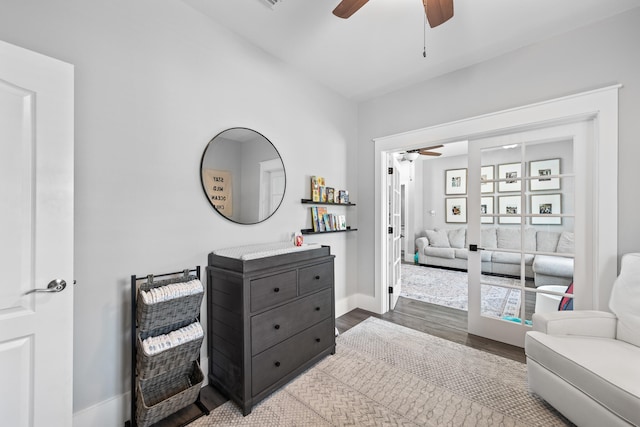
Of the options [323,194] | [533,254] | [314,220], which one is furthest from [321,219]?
[533,254]

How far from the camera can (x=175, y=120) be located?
72.5 inches

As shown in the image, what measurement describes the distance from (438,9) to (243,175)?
5.91 ft

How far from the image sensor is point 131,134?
64.7 inches

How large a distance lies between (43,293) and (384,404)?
2067mm

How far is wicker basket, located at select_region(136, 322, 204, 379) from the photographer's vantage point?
144cm

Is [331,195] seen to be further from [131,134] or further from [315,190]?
[131,134]

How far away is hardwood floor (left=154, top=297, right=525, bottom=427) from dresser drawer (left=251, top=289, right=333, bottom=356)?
0.53m

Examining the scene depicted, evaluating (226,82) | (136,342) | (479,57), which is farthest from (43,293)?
(479,57)

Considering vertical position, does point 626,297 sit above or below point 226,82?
below

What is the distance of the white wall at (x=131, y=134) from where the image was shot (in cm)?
145

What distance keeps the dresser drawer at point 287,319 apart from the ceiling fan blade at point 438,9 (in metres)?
2.19

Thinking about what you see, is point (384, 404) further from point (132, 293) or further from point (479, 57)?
point (479, 57)

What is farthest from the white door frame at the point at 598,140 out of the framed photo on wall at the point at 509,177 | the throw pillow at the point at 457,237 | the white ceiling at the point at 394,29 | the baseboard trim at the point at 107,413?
the throw pillow at the point at 457,237

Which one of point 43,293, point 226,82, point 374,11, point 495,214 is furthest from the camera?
point 495,214
